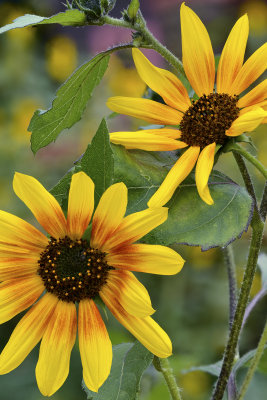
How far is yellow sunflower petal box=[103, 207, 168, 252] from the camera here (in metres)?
0.48

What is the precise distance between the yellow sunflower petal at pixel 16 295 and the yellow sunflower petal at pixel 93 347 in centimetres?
4

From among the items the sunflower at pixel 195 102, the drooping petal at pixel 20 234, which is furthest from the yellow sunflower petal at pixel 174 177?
the drooping petal at pixel 20 234

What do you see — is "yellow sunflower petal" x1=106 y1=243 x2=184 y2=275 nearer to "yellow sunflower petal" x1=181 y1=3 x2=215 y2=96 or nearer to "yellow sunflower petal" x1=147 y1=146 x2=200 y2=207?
"yellow sunflower petal" x1=147 y1=146 x2=200 y2=207

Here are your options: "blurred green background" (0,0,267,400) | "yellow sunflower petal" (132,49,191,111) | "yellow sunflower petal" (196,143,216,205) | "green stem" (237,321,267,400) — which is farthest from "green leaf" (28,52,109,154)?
"blurred green background" (0,0,267,400)

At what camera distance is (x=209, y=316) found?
157 centimetres

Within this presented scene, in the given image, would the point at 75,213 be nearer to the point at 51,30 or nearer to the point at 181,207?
the point at 181,207

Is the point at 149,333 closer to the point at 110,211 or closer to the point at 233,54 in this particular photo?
the point at 110,211

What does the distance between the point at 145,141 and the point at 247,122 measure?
10 centimetres

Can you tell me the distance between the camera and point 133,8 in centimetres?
54

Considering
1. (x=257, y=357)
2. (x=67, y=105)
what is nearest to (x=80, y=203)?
(x=67, y=105)

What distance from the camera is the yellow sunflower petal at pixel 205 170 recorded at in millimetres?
487

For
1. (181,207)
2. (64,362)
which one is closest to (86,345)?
(64,362)

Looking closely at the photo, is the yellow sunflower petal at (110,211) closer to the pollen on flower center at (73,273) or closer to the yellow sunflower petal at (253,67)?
the pollen on flower center at (73,273)

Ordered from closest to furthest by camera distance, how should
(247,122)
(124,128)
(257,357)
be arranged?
(247,122)
(257,357)
(124,128)
